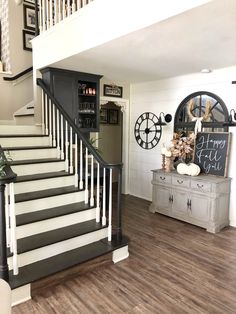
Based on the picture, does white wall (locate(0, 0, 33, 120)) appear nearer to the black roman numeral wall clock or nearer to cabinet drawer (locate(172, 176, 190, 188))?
the black roman numeral wall clock

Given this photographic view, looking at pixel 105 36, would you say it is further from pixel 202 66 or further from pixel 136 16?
pixel 202 66

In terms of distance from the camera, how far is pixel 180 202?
14.1ft

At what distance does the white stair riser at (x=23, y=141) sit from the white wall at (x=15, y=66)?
132 cm

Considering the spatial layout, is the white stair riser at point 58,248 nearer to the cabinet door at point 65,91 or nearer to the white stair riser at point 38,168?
the white stair riser at point 38,168

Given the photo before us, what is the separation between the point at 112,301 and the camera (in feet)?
7.68

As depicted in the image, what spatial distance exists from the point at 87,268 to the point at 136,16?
8.54 ft

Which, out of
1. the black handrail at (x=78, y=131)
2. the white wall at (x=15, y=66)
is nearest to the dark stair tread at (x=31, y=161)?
the black handrail at (x=78, y=131)

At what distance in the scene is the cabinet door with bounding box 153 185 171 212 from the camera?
4.47 m

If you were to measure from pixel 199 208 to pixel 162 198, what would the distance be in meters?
0.73

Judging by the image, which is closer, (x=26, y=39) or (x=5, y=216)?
(x=5, y=216)

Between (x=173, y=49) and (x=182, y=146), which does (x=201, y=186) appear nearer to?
(x=182, y=146)

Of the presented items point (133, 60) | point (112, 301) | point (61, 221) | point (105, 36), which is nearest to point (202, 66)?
point (133, 60)

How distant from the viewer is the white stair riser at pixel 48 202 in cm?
299

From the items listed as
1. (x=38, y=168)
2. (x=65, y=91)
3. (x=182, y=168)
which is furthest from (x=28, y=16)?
(x=182, y=168)
